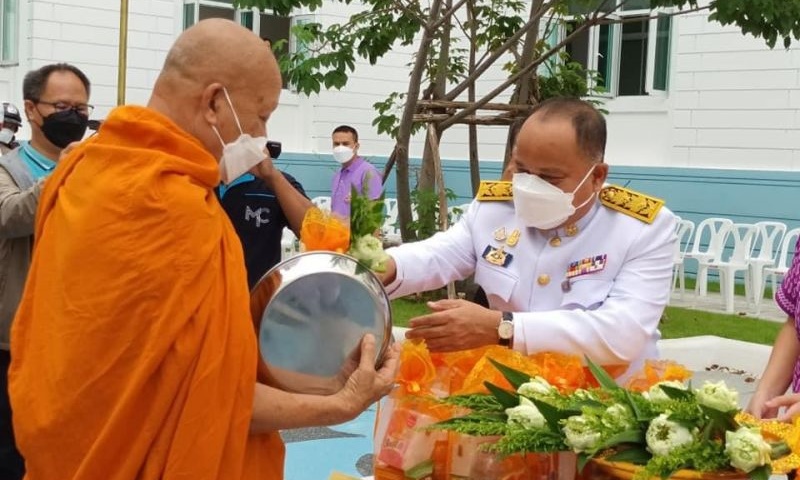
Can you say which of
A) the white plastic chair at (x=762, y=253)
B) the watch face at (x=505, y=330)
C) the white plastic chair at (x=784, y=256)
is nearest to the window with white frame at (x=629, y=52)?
the white plastic chair at (x=762, y=253)

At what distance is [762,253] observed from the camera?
11141mm

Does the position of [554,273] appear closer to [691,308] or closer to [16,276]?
[16,276]

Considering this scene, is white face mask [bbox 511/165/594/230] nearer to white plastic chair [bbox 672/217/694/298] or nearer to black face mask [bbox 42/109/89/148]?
black face mask [bbox 42/109/89/148]

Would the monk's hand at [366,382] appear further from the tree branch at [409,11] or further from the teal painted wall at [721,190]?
the teal painted wall at [721,190]

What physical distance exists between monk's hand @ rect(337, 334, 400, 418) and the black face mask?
219 centimetres

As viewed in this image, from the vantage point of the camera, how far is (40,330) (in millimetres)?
1921

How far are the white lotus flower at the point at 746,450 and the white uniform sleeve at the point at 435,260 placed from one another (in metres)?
1.06

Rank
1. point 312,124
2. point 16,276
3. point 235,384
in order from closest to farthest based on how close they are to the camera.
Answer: point 235,384 < point 16,276 < point 312,124

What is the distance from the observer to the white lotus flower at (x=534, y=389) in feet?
6.23

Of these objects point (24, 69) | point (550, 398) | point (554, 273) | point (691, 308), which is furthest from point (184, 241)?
point (24, 69)

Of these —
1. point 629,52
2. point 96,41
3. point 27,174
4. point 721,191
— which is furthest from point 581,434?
point 96,41

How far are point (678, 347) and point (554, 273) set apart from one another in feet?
19.1

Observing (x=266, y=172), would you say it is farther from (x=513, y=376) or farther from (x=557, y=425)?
(x=557, y=425)

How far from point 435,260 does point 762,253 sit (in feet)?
30.2
